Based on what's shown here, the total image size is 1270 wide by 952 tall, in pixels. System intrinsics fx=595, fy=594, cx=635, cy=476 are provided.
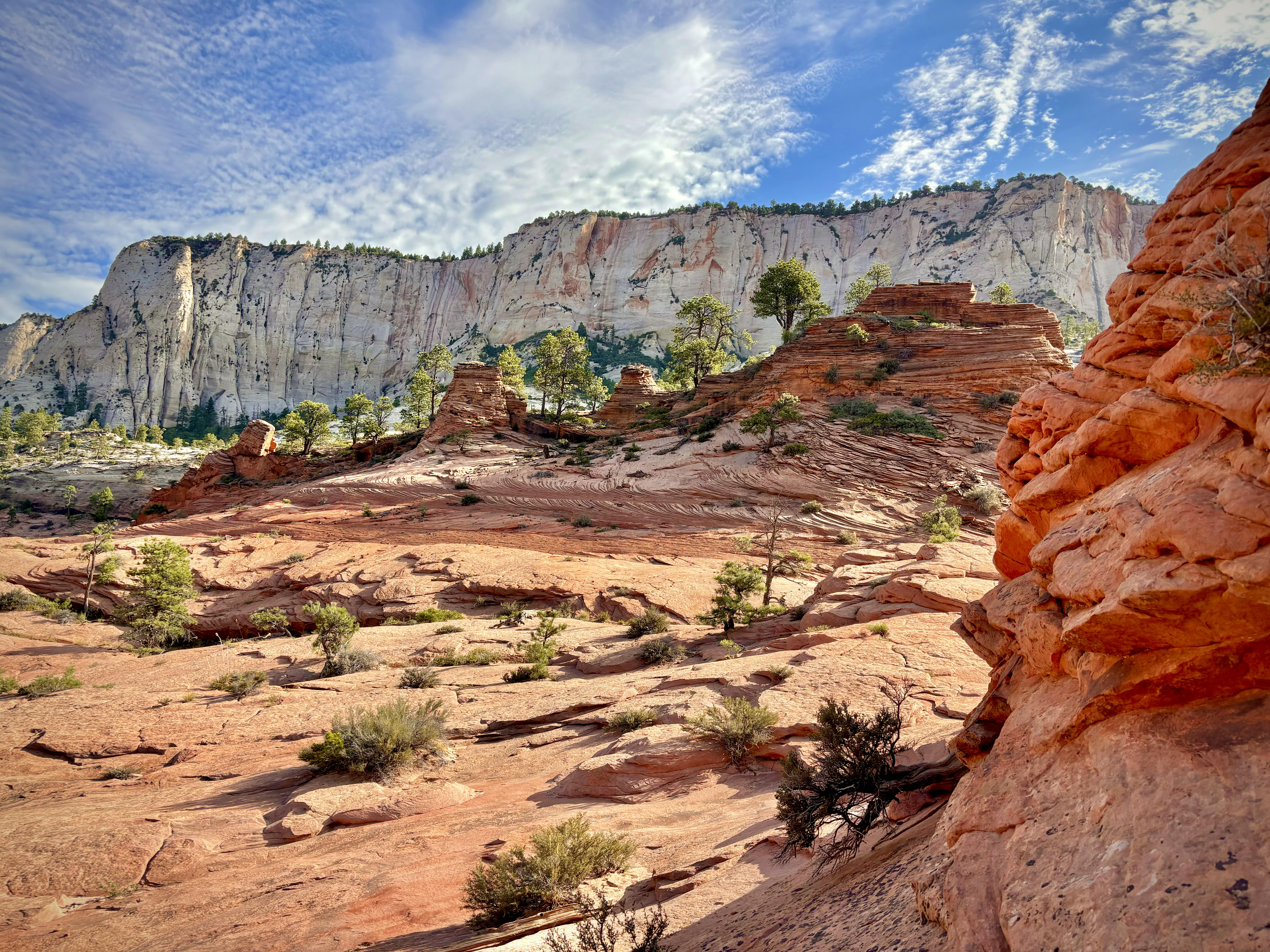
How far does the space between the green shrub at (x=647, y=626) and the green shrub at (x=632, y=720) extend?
615cm

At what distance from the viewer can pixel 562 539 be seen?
89.7ft

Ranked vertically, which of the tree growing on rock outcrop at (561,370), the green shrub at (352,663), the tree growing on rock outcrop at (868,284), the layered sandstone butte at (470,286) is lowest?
the green shrub at (352,663)

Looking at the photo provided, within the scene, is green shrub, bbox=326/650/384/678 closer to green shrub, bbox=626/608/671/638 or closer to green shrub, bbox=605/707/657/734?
green shrub, bbox=626/608/671/638

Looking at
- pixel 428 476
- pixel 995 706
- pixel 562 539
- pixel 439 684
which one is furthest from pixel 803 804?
pixel 428 476

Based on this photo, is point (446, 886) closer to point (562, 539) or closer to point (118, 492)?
point (562, 539)

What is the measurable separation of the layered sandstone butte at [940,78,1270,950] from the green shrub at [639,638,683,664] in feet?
30.8

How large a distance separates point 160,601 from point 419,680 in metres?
13.1

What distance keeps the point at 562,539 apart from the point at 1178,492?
81.3ft

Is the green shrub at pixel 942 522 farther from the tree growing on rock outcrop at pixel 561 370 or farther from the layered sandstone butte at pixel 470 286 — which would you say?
the layered sandstone butte at pixel 470 286

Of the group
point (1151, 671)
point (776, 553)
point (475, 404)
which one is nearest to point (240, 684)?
point (1151, 671)

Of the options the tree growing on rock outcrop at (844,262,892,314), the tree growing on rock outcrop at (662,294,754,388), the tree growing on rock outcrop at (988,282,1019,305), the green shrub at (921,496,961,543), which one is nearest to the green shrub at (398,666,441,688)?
the green shrub at (921,496,961,543)

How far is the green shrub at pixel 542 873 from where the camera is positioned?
5.24 m

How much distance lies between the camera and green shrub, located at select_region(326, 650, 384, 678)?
13.8m

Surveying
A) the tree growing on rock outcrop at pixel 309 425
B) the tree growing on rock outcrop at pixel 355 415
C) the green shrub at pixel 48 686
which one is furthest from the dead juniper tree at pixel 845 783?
the tree growing on rock outcrop at pixel 355 415
